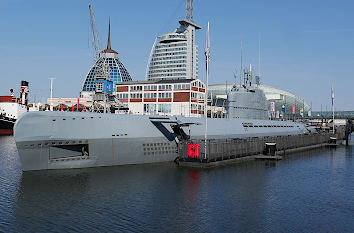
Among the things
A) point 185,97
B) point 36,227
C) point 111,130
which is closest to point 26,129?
point 111,130

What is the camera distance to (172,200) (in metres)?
15.9

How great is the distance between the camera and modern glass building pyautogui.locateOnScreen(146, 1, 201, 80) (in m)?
192

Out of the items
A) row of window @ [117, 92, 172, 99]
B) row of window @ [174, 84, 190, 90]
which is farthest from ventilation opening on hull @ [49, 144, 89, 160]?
row of window @ [117, 92, 172, 99]

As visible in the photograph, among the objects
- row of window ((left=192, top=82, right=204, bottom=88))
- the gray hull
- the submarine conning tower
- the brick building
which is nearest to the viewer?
the gray hull

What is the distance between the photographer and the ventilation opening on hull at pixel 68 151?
23000 millimetres

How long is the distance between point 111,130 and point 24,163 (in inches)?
249

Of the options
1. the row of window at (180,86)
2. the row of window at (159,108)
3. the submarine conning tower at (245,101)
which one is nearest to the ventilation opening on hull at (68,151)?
the submarine conning tower at (245,101)

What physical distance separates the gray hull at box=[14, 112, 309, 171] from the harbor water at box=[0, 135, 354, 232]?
103 centimetres

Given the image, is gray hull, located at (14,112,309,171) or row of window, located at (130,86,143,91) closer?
gray hull, located at (14,112,309,171)

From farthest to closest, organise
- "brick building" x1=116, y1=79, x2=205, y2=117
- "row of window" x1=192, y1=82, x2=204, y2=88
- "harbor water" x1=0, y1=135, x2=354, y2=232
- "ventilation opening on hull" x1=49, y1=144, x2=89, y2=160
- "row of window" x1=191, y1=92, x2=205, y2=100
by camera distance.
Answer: "row of window" x1=192, y1=82, x2=204, y2=88 → "row of window" x1=191, y1=92, x2=205, y2=100 → "brick building" x1=116, y1=79, x2=205, y2=117 → "ventilation opening on hull" x1=49, y1=144, x2=89, y2=160 → "harbor water" x1=0, y1=135, x2=354, y2=232

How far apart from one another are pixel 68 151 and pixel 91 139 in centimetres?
212

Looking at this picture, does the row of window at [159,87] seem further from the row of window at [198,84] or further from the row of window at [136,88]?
the row of window at [198,84]

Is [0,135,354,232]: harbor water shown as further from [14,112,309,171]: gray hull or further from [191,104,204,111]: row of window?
[191,104,204,111]: row of window

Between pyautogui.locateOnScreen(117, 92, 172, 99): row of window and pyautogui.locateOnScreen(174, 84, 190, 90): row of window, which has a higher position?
pyautogui.locateOnScreen(174, 84, 190, 90): row of window
